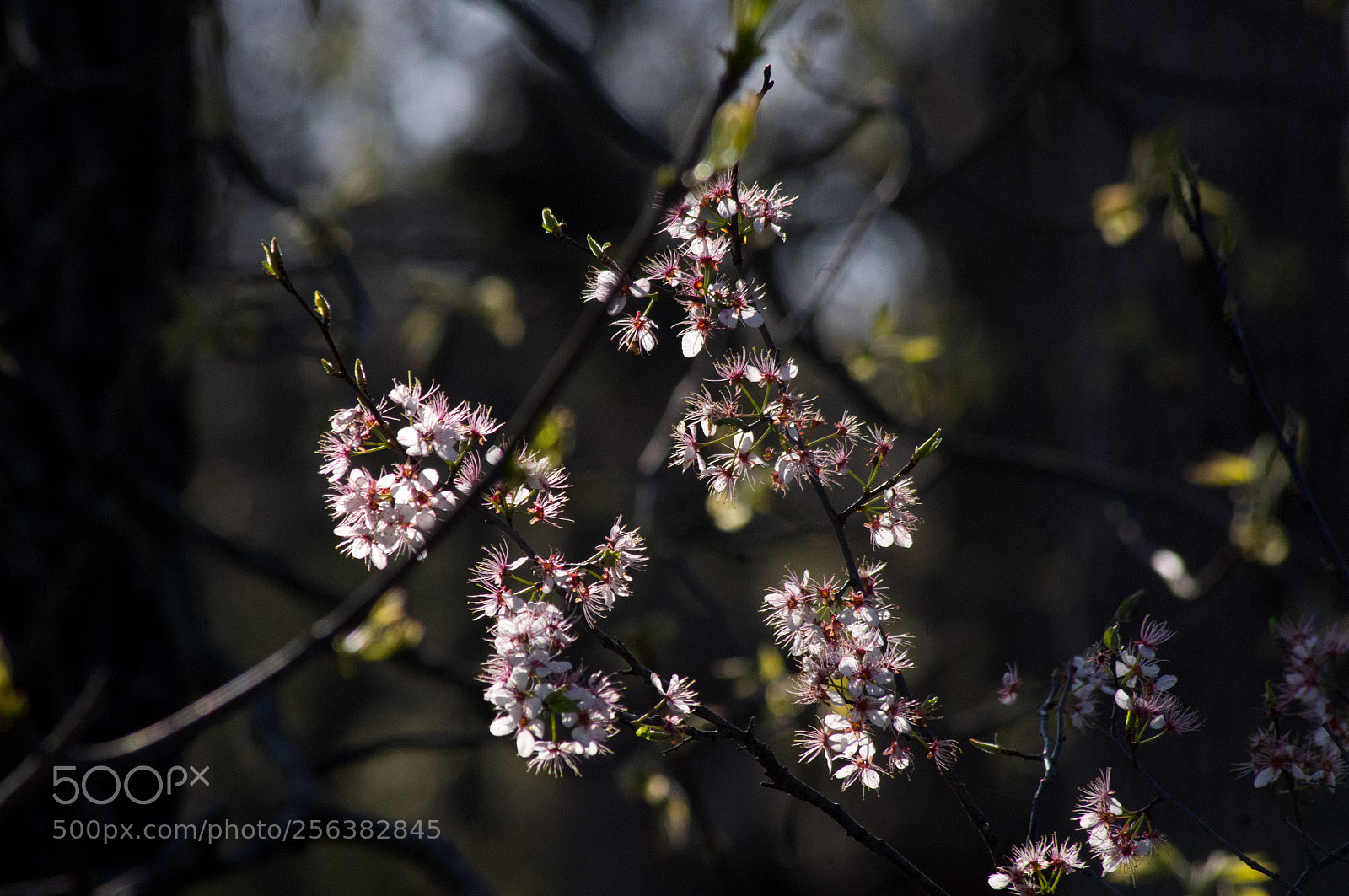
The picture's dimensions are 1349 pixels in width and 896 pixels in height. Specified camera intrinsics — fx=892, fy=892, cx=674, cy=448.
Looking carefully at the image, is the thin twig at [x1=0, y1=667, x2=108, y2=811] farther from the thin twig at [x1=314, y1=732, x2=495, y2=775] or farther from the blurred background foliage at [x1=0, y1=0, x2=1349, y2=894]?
the thin twig at [x1=314, y1=732, x2=495, y2=775]

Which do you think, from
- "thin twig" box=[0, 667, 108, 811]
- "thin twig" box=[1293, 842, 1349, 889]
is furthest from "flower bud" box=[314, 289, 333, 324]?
"thin twig" box=[1293, 842, 1349, 889]

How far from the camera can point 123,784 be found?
1.92 metres

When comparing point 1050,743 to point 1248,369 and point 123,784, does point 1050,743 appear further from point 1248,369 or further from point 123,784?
point 123,784

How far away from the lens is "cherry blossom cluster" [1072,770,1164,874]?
2.63 ft

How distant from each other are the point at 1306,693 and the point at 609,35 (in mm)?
7945

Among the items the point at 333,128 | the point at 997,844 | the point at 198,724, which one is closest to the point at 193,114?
the point at 198,724

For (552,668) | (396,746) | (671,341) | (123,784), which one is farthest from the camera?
(671,341)

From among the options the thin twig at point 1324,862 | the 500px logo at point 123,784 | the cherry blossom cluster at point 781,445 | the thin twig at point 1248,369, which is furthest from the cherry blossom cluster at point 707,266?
the 500px logo at point 123,784

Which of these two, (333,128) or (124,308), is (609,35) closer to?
(333,128)

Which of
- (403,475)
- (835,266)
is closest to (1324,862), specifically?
(403,475)

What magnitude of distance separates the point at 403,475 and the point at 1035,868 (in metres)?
0.66

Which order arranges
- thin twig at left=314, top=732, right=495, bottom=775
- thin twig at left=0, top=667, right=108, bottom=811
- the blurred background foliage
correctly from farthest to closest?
1. the blurred background foliage
2. thin twig at left=314, top=732, right=495, bottom=775
3. thin twig at left=0, top=667, right=108, bottom=811

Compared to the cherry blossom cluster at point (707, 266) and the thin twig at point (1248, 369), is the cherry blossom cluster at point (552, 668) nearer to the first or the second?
the cherry blossom cluster at point (707, 266)

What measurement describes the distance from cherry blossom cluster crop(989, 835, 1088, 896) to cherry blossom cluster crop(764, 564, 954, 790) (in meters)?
0.10
